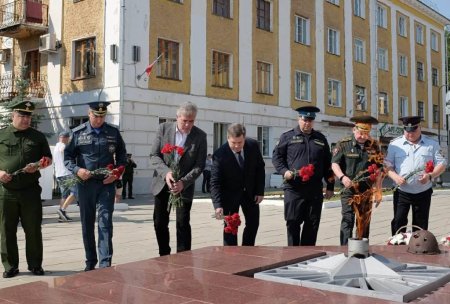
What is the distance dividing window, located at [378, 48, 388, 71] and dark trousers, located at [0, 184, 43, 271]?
28542 mm

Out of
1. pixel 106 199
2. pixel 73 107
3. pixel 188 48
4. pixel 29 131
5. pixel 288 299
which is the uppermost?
pixel 188 48

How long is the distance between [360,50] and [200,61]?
12847mm

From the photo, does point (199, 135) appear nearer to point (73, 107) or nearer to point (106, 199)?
point (106, 199)

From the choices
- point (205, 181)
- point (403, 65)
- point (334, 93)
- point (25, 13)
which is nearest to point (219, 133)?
point (205, 181)

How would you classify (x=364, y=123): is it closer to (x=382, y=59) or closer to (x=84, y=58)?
(x=84, y=58)

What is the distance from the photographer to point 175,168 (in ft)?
18.3

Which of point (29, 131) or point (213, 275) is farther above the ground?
point (29, 131)

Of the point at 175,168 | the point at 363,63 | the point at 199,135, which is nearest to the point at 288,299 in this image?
the point at 175,168

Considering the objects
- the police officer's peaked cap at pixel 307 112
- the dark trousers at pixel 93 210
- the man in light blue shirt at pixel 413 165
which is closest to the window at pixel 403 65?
the man in light blue shirt at pixel 413 165

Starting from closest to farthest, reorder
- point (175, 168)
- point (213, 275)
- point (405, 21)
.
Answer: point (213, 275)
point (175, 168)
point (405, 21)

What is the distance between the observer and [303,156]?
19.5 feet

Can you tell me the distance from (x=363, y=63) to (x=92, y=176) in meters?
26.5

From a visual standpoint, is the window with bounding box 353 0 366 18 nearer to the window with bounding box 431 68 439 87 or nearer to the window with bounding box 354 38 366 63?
the window with bounding box 354 38 366 63

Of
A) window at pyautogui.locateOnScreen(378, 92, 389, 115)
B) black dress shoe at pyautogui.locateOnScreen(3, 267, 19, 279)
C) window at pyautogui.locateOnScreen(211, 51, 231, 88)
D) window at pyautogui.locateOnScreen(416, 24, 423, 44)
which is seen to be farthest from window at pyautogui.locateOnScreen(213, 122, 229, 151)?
window at pyautogui.locateOnScreen(416, 24, 423, 44)
